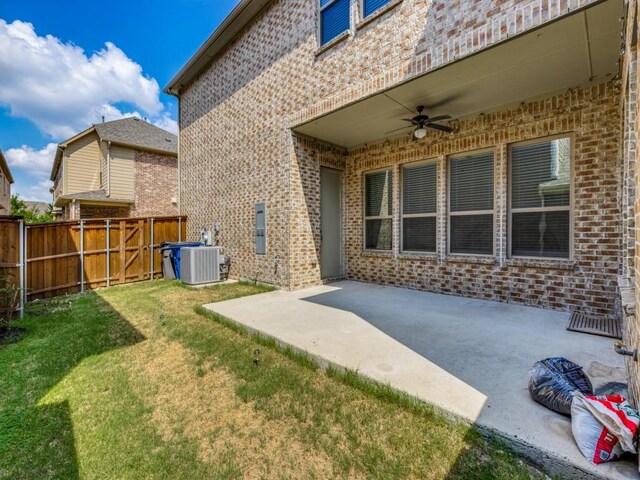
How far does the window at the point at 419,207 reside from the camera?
20.5 feet

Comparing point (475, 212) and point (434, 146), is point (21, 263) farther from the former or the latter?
point (475, 212)

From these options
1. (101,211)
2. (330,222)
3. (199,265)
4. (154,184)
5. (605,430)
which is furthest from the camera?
(154,184)

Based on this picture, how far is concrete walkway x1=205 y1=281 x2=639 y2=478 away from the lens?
73.5 inches

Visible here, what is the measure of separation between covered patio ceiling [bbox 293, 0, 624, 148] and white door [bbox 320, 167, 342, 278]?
5.03ft

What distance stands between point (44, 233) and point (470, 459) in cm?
928

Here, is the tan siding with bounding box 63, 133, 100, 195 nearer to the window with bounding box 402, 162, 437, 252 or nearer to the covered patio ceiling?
the covered patio ceiling

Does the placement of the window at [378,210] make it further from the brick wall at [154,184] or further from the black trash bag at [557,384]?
the brick wall at [154,184]

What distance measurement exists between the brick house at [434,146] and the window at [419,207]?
36mm

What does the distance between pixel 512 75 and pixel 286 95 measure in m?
4.24

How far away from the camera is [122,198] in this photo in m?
14.5

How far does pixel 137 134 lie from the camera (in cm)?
1611

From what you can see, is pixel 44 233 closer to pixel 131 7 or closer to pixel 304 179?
pixel 304 179

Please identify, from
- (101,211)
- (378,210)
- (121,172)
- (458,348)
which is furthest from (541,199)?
(101,211)

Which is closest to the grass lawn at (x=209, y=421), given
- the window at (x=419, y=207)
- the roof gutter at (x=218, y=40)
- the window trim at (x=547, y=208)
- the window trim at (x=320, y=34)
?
the window trim at (x=547, y=208)
